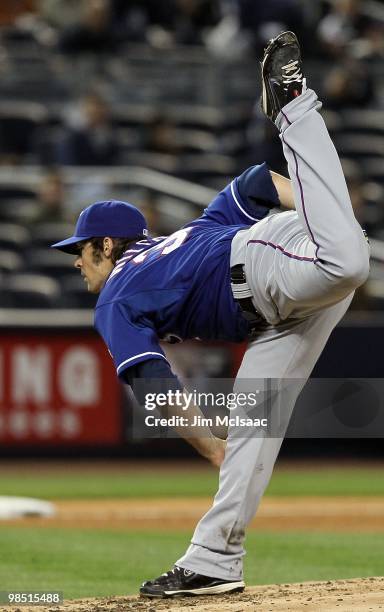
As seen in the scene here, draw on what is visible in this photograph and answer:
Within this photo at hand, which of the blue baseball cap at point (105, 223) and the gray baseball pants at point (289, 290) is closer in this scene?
the gray baseball pants at point (289, 290)

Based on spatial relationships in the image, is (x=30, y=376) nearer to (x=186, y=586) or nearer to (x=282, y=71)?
(x=186, y=586)

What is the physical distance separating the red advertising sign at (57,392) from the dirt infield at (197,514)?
172 centimetres

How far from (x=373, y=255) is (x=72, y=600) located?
7049 millimetres

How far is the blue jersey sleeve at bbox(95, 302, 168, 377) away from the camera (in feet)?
14.0

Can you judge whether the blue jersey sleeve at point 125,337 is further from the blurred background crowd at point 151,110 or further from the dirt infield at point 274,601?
the blurred background crowd at point 151,110

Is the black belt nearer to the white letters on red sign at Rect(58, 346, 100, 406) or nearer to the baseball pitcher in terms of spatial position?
the baseball pitcher

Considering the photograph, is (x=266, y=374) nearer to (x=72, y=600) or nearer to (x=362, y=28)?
(x=72, y=600)

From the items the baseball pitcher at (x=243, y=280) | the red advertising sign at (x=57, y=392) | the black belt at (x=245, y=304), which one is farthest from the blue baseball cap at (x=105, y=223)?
the red advertising sign at (x=57, y=392)

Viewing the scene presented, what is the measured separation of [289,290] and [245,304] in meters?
0.23

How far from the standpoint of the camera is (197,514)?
834 cm

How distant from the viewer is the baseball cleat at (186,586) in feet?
15.3

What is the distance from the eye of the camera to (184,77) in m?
13.9

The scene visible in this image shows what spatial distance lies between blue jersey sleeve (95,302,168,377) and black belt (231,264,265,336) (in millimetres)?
333

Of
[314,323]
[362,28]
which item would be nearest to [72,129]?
[362,28]
